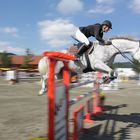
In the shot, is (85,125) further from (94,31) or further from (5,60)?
(5,60)

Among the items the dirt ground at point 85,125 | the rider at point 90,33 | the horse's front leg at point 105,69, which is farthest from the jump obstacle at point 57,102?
the rider at point 90,33

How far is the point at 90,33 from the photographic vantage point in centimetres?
788

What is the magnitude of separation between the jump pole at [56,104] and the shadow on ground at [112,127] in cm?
208

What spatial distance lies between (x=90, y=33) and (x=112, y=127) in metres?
2.15

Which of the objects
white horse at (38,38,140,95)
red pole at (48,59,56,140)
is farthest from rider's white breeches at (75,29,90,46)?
red pole at (48,59,56,140)

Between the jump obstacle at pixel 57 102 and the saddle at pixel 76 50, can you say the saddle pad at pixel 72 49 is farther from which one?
the jump obstacle at pixel 57 102

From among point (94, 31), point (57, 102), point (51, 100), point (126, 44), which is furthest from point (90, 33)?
point (51, 100)

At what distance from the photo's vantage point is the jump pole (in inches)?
179

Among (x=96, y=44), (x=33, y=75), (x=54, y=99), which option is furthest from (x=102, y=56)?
(x=33, y=75)

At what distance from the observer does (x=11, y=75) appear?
2852cm

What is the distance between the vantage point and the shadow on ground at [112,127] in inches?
284

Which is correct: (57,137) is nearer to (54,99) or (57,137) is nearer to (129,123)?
(54,99)

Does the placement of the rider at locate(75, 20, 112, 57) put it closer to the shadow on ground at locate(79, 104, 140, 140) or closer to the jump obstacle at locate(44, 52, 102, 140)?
the shadow on ground at locate(79, 104, 140, 140)

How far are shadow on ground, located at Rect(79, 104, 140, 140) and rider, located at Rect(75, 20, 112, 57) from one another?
1.70 metres
